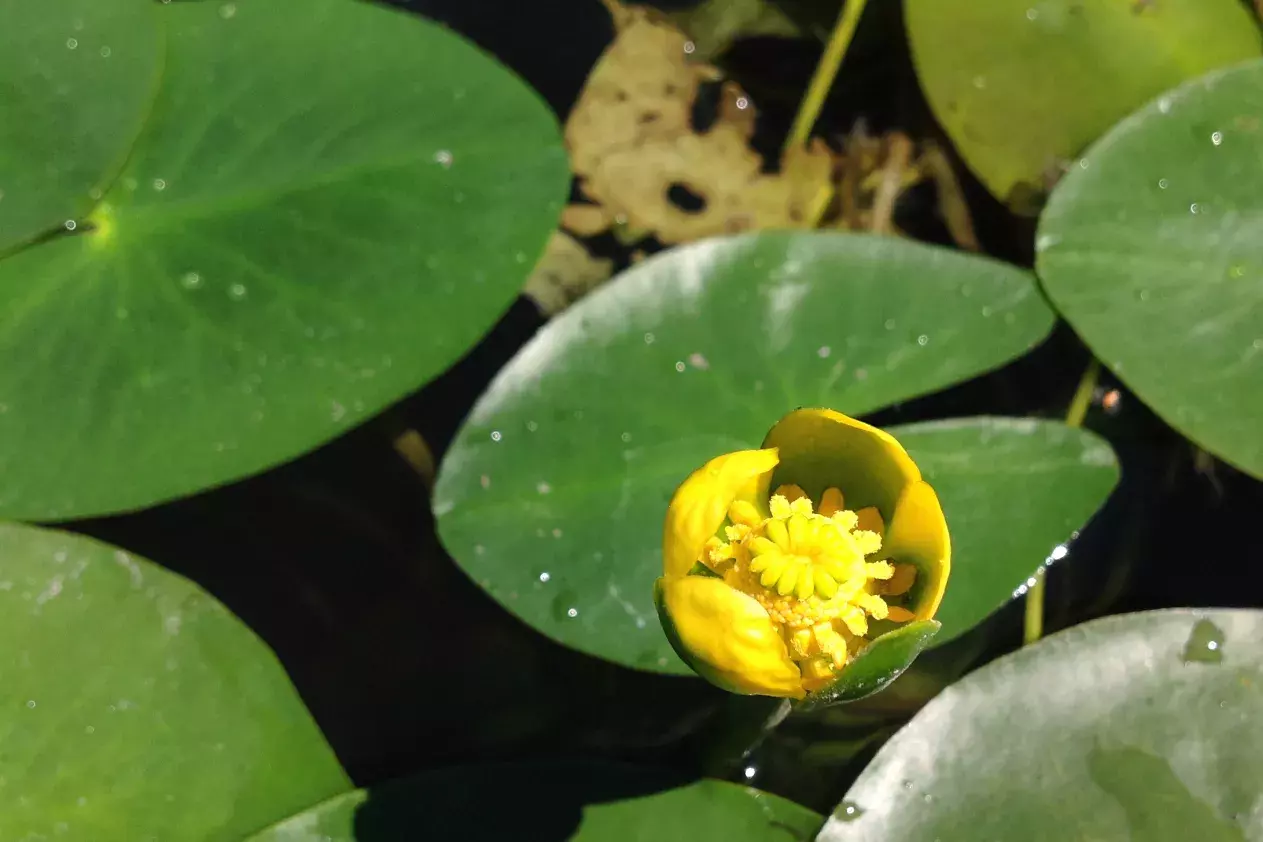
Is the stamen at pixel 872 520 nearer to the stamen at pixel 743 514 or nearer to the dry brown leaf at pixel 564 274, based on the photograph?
the stamen at pixel 743 514

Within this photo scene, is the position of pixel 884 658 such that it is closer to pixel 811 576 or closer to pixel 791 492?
pixel 811 576

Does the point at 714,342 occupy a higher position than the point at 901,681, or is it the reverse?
the point at 714,342

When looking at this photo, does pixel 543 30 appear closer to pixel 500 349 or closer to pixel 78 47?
pixel 500 349

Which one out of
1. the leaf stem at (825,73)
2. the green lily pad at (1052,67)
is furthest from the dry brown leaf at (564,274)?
the green lily pad at (1052,67)

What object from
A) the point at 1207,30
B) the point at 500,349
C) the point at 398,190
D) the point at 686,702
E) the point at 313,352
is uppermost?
the point at 1207,30

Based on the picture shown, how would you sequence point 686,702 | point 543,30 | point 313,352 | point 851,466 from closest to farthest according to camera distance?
point 851,466
point 313,352
point 686,702
point 543,30

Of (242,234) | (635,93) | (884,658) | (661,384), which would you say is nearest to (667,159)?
(635,93)

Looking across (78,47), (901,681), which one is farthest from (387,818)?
(78,47)
